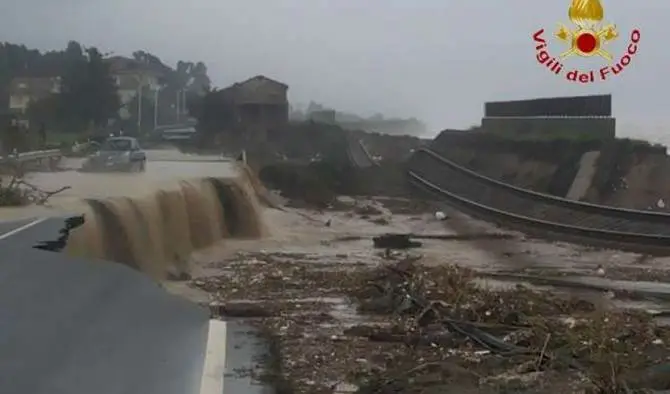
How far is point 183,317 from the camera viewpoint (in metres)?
9.56

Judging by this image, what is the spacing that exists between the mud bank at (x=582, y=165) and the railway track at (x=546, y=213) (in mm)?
1910

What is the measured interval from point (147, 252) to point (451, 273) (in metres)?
7.07

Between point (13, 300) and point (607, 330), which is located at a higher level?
point (13, 300)

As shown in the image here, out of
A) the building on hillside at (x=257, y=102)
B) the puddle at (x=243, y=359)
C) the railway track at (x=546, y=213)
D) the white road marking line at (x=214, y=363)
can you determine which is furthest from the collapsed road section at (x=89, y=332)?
the building on hillside at (x=257, y=102)

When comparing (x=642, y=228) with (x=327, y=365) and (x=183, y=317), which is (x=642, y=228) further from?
(x=183, y=317)

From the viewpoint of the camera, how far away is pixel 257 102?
78.6 meters

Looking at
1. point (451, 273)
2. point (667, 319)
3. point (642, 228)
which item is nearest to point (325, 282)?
point (451, 273)

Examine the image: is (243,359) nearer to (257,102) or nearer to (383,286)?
(383,286)

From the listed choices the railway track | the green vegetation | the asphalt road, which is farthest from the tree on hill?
the asphalt road

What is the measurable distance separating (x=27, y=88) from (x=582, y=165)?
6522cm

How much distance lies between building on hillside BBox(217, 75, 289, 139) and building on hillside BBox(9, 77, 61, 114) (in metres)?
19.0

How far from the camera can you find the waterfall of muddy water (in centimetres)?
2061

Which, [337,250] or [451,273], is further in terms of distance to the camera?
[337,250]

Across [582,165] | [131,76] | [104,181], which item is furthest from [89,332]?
[131,76]
